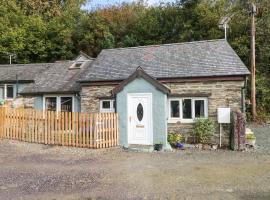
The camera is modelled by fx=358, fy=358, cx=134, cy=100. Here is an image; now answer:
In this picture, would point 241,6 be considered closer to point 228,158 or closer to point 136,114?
point 136,114

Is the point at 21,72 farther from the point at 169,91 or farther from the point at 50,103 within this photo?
the point at 169,91

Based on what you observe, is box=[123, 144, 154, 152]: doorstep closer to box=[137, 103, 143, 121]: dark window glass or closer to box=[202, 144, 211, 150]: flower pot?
box=[137, 103, 143, 121]: dark window glass

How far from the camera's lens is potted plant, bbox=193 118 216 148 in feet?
55.0

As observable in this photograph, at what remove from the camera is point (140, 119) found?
16.8 m

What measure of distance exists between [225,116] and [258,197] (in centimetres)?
882

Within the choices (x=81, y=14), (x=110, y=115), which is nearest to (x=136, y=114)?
(x=110, y=115)

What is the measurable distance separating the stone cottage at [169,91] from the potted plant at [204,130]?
1.68ft

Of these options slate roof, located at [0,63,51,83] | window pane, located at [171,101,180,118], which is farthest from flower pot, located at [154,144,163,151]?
slate roof, located at [0,63,51,83]

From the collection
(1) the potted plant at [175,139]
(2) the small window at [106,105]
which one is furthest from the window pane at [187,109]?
(2) the small window at [106,105]

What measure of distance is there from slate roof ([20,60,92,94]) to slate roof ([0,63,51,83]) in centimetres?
110

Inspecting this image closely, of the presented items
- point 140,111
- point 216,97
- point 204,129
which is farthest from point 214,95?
point 140,111

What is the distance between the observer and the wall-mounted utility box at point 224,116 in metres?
16.5

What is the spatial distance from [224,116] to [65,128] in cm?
744

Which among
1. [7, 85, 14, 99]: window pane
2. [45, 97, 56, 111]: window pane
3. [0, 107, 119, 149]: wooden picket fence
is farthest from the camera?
[7, 85, 14, 99]: window pane
